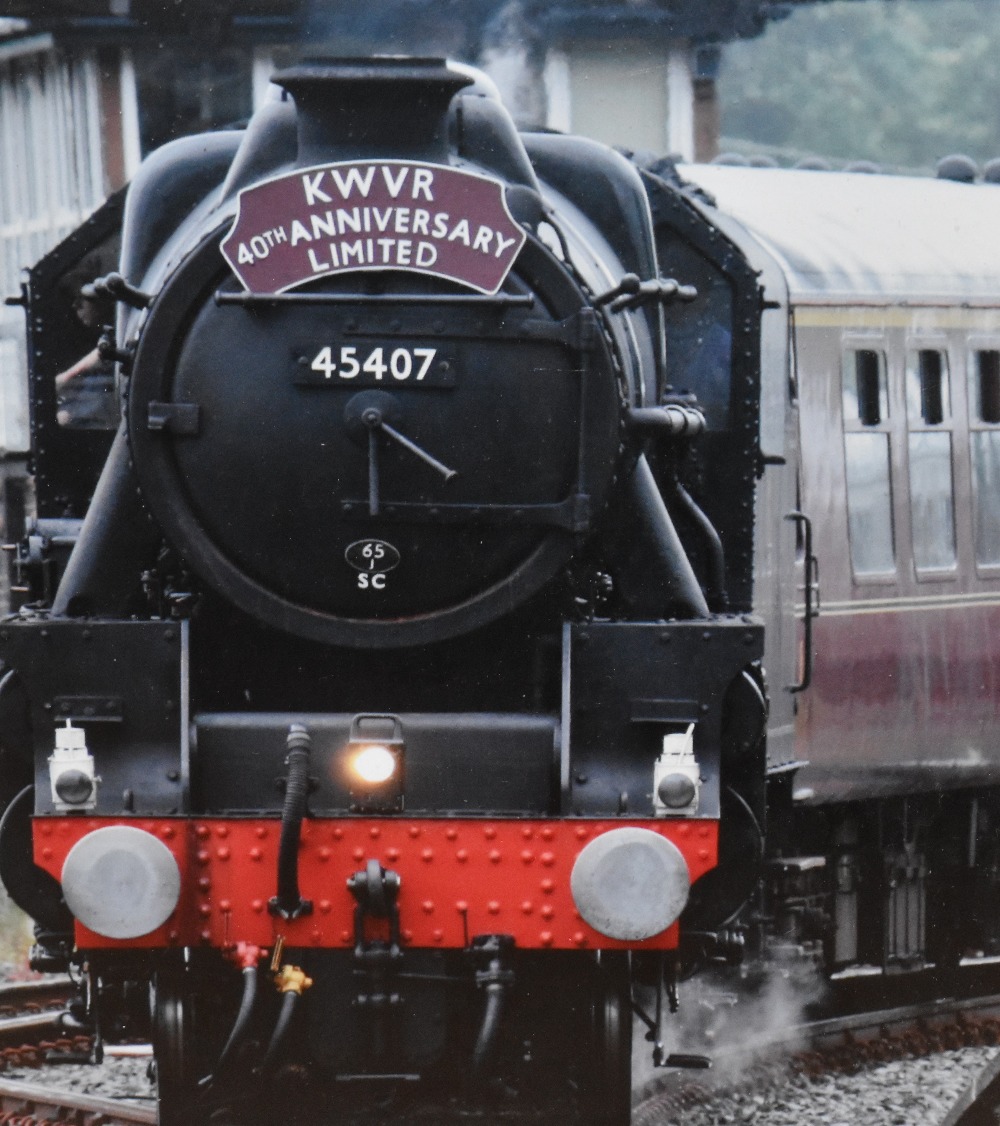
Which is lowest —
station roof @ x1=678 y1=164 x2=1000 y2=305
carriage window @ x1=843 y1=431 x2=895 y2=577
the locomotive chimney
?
carriage window @ x1=843 y1=431 x2=895 y2=577

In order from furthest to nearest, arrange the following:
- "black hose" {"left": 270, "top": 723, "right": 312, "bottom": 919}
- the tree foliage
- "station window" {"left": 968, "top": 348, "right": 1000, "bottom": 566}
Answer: the tree foliage
"station window" {"left": 968, "top": 348, "right": 1000, "bottom": 566}
"black hose" {"left": 270, "top": 723, "right": 312, "bottom": 919}

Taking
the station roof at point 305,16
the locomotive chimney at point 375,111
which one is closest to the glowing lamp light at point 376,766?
the locomotive chimney at point 375,111

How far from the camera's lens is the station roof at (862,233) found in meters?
8.05

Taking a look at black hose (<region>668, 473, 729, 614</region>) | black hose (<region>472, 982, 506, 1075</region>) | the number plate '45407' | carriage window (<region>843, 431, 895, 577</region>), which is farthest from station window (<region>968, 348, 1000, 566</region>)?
black hose (<region>472, 982, 506, 1075</region>)

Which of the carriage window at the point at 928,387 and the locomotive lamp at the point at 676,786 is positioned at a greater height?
the carriage window at the point at 928,387

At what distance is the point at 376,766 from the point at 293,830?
0.89 ft

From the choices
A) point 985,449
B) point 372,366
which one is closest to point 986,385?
point 985,449

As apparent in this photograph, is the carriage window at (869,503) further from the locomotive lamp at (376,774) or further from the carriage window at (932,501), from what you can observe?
the locomotive lamp at (376,774)

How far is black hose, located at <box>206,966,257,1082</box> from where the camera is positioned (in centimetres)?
482

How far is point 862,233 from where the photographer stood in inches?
342

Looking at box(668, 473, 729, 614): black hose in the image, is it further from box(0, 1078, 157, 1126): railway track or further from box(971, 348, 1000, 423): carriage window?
box(971, 348, 1000, 423): carriage window

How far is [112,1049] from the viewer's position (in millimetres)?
6824

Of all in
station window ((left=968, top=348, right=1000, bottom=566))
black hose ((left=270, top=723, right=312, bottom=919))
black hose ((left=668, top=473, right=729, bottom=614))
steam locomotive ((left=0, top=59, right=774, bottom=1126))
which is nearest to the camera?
black hose ((left=270, top=723, right=312, bottom=919))

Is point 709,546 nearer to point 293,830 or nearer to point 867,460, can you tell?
point 293,830
